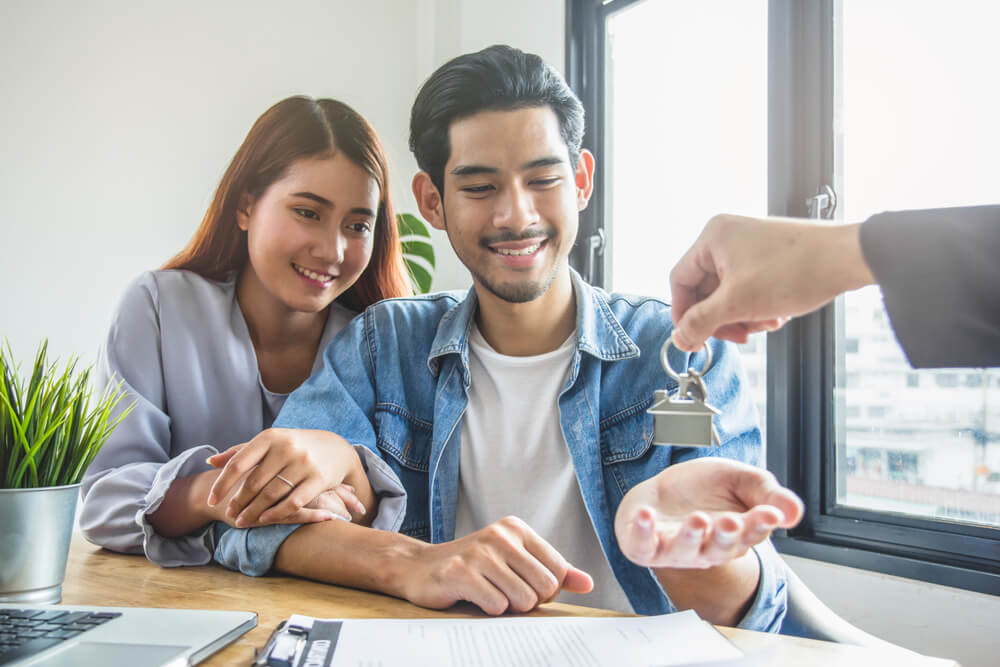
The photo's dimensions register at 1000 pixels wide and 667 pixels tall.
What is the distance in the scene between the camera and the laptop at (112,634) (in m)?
0.65

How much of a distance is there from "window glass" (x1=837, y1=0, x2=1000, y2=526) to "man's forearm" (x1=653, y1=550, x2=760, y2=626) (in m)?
1.14

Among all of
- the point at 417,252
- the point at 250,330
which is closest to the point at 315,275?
the point at 250,330

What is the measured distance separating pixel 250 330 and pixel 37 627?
94cm

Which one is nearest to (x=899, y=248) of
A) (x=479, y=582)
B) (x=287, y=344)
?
(x=479, y=582)

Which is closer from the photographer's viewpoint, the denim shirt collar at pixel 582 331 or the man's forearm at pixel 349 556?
→ the man's forearm at pixel 349 556

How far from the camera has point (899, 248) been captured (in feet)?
2.00

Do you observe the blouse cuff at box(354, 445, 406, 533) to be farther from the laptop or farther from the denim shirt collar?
the laptop

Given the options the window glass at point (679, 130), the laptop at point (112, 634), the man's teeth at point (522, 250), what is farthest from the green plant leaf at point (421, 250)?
the laptop at point (112, 634)

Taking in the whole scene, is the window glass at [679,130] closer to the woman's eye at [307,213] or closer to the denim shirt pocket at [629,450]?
the denim shirt pocket at [629,450]

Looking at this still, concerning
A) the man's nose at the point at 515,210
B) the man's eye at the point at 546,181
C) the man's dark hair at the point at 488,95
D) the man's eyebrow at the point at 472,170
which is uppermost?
the man's dark hair at the point at 488,95

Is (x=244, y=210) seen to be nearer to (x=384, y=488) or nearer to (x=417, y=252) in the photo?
(x=384, y=488)

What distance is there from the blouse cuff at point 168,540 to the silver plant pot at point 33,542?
0.21 m

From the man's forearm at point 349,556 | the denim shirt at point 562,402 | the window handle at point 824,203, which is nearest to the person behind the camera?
the man's forearm at point 349,556

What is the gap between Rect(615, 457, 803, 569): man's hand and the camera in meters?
0.62
